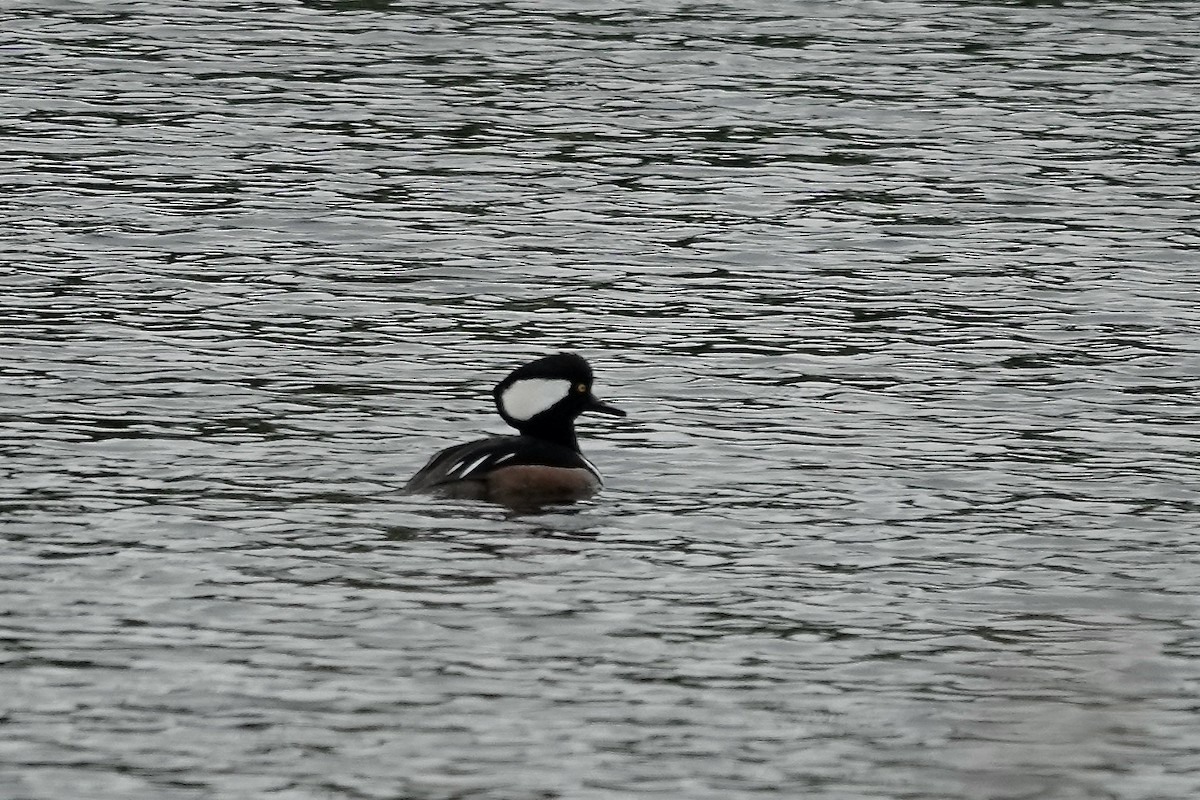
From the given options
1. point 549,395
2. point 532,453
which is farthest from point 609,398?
point 532,453

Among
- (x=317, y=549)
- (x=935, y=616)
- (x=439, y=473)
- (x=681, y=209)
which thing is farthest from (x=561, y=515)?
(x=681, y=209)

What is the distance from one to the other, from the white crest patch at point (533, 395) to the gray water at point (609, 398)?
71 centimetres

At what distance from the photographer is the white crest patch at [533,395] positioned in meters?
15.1

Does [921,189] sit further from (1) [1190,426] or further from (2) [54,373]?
(2) [54,373]

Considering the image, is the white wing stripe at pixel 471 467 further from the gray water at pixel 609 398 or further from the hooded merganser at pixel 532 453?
the gray water at pixel 609 398

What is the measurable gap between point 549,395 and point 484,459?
38.8 inches

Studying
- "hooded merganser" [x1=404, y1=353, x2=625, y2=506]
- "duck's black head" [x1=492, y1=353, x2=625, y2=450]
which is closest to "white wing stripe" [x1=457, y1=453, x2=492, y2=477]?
"hooded merganser" [x1=404, y1=353, x2=625, y2=506]

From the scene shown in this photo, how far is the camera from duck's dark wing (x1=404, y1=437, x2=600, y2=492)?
559 inches

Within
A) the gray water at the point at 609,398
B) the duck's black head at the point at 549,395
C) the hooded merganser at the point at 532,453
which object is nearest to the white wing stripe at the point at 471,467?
the hooded merganser at the point at 532,453

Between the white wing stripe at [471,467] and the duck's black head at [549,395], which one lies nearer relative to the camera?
the white wing stripe at [471,467]

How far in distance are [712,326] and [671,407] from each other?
237cm

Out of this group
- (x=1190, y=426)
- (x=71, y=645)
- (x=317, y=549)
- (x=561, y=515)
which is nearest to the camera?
(x=71, y=645)

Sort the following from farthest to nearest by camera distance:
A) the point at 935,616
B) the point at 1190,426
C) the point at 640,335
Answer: the point at 640,335 < the point at 1190,426 < the point at 935,616

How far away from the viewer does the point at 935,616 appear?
1202 centimetres
